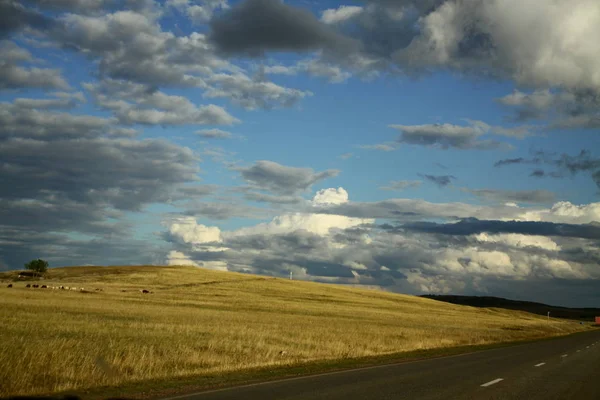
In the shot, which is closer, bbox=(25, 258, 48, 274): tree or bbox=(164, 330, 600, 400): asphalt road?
bbox=(164, 330, 600, 400): asphalt road

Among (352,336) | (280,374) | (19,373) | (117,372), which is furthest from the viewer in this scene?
(352,336)

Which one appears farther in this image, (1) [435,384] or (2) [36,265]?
(2) [36,265]

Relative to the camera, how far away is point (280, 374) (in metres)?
19.8

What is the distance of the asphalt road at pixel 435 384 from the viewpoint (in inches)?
573

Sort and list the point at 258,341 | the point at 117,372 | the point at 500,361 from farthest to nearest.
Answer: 1. the point at 258,341
2. the point at 500,361
3. the point at 117,372

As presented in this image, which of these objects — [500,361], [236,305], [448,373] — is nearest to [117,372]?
[448,373]

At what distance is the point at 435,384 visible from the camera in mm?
16953

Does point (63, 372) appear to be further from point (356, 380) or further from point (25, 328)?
point (25, 328)

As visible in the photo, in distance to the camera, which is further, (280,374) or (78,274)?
(78,274)

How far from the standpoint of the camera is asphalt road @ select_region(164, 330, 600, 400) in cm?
1455

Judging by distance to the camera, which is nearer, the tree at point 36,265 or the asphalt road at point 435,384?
the asphalt road at point 435,384

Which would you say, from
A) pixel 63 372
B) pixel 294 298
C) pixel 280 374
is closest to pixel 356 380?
pixel 280 374

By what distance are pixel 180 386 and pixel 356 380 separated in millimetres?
5223

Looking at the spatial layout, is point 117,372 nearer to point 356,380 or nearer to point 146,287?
point 356,380
